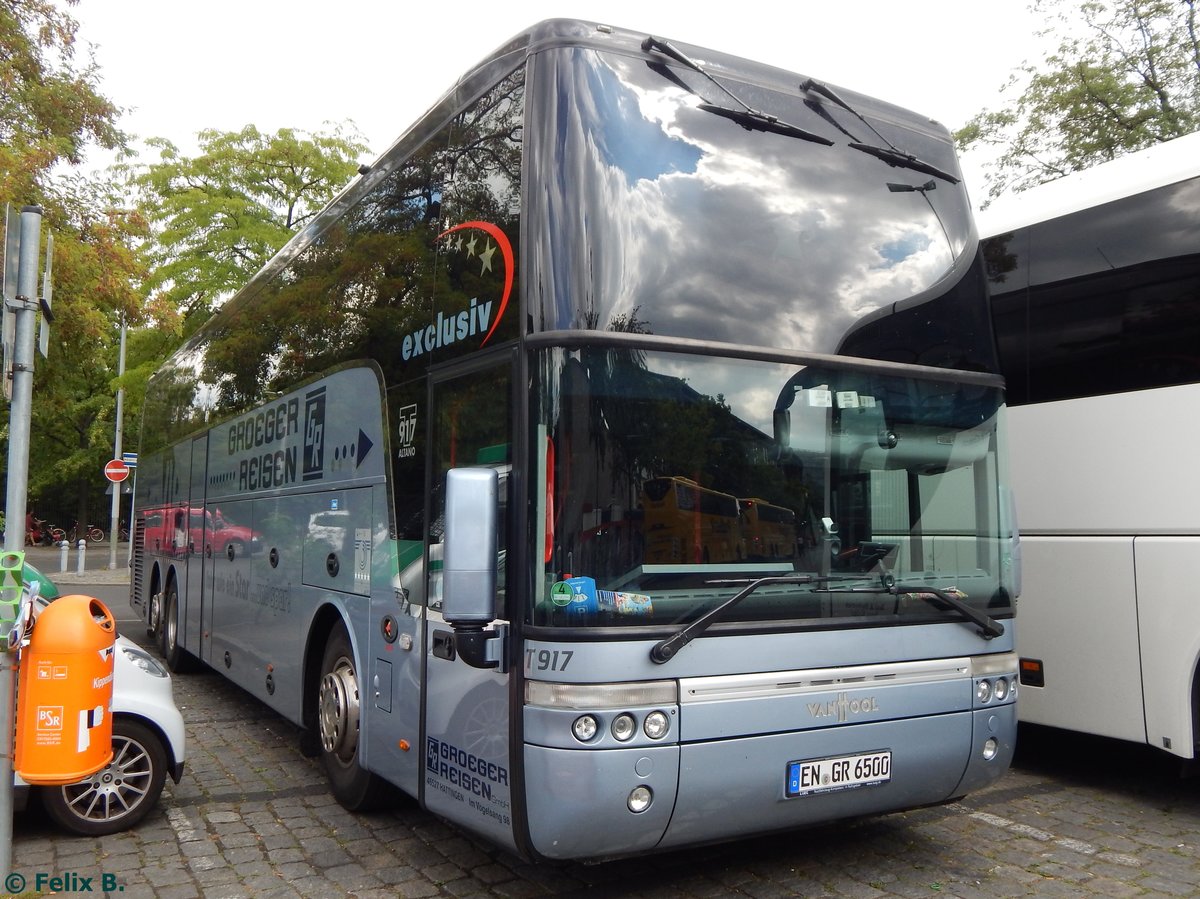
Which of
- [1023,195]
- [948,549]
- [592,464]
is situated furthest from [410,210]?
[1023,195]

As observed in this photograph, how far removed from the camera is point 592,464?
165 inches

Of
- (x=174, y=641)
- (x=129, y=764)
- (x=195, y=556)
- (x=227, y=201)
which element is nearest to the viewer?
(x=129, y=764)

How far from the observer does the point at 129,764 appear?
6000 mm

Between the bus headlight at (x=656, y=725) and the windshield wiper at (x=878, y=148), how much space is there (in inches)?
115

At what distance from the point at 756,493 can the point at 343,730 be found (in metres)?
3.12

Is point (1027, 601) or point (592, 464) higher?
point (592, 464)

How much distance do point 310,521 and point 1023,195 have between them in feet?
18.8

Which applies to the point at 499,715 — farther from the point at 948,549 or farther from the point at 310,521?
the point at 310,521

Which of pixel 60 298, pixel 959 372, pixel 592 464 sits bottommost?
pixel 592 464

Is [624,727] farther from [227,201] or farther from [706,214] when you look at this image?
[227,201]

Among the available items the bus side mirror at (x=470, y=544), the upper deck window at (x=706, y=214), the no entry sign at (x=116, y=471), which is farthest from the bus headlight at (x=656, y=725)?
the no entry sign at (x=116, y=471)

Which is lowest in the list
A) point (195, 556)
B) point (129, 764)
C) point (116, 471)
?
point (129, 764)

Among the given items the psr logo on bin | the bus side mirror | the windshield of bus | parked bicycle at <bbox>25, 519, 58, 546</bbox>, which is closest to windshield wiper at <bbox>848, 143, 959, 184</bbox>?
the windshield of bus
